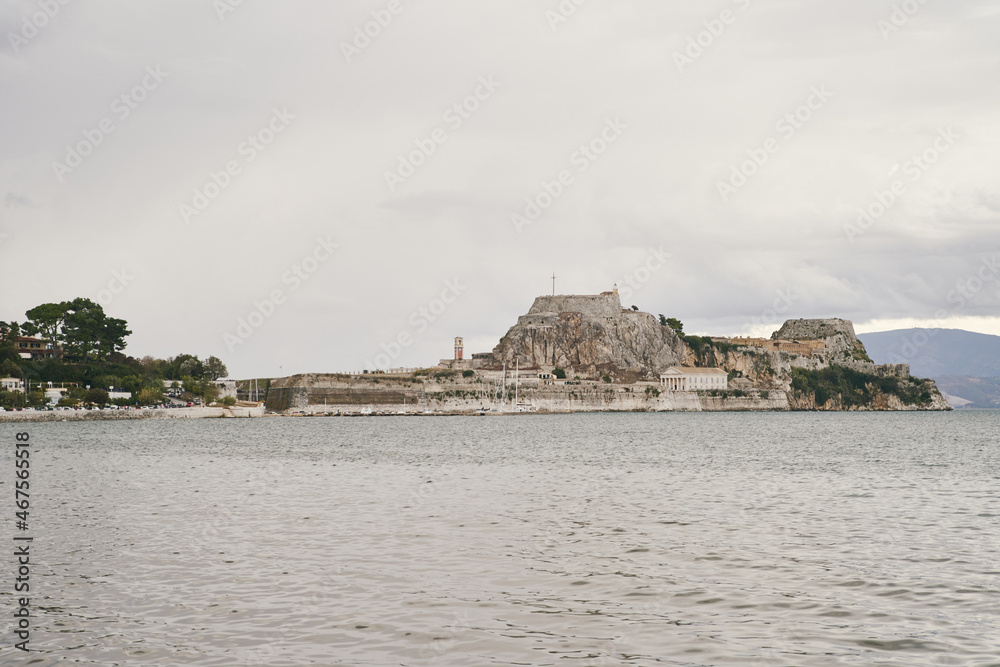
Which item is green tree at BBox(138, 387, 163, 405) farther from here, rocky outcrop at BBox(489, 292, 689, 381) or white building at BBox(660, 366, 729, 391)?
white building at BBox(660, 366, 729, 391)

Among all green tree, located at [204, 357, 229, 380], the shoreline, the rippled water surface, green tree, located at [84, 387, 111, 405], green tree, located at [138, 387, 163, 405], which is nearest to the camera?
the rippled water surface

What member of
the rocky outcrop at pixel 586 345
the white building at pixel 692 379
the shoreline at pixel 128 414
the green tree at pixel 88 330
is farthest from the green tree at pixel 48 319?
the white building at pixel 692 379

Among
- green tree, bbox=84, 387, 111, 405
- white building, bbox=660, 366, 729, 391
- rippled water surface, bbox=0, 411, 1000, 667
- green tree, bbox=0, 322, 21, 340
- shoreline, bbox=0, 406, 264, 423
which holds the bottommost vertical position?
rippled water surface, bbox=0, 411, 1000, 667

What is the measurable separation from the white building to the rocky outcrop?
5966 millimetres

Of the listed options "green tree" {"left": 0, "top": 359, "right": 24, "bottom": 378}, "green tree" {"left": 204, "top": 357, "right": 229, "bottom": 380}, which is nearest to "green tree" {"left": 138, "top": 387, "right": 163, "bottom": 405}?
"green tree" {"left": 0, "top": 359, "right": 24, "bottom": 378}

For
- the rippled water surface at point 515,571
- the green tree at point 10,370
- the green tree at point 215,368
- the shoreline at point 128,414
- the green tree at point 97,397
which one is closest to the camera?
the rippled water surface at point 515,571

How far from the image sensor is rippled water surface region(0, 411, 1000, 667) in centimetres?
1142

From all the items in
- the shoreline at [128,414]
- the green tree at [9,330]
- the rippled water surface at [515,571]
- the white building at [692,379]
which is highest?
the green tree at [9,330]

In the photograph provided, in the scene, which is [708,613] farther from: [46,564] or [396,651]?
[46,564]

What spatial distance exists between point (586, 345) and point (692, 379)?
21.8m

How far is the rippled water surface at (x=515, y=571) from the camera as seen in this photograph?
1142 centimetres

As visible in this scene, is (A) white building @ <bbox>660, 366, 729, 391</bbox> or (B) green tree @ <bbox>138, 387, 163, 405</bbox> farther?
(A) white building @ <bbox>660, 366, 729, 391</bbox>

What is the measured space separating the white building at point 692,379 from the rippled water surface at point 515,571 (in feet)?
484

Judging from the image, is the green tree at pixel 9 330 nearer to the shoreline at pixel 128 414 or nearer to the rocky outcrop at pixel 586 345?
the shoreline at pixel 128 414
